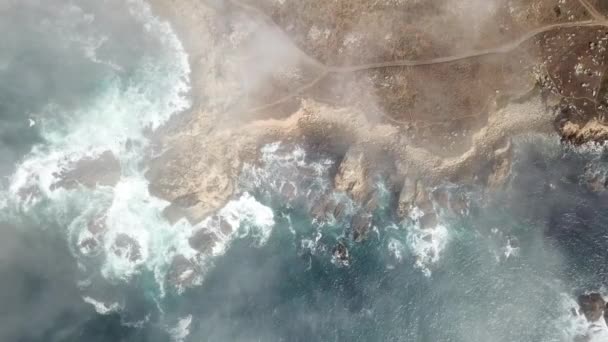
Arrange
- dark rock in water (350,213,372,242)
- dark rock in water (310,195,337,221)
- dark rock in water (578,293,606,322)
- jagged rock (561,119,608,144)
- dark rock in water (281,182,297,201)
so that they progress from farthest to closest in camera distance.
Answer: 1. jagged rock (561,119,608,144)
2. dark rock in water (281,182,297,201)
3. dark rock in water (310,195,337,221)
4. dark rock in water (350,213,372,242)
5. dark rock in water (578,293,606,322)

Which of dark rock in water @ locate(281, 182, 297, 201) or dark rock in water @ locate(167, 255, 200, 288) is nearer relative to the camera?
dark rock in water @ locate(167, 255, 200, 288)

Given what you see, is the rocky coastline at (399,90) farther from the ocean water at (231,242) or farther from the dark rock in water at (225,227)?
the ocean water at (231,242)

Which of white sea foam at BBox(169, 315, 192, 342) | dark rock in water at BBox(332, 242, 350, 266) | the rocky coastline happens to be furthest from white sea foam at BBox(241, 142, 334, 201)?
white sea foam at BBox(169, 315, 192, 342)

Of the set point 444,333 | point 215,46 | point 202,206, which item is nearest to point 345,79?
point 215,46

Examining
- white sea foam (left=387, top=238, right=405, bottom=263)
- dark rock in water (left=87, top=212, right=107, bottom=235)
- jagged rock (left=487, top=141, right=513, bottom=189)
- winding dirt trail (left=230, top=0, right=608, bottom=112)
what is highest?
winding dirt trail (left=230, top=0, right=608, bottom=112)

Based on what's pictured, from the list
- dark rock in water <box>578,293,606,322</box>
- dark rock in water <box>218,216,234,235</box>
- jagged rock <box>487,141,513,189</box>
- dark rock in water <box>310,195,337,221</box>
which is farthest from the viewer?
jagged rock <box>487,141,513,189</box>

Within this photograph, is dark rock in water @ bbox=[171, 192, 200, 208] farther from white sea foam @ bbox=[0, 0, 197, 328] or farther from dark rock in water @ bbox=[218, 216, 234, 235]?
dark rock in water @ bbox=[218, 216, 234, 235]

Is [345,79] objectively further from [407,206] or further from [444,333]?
[444,333]
